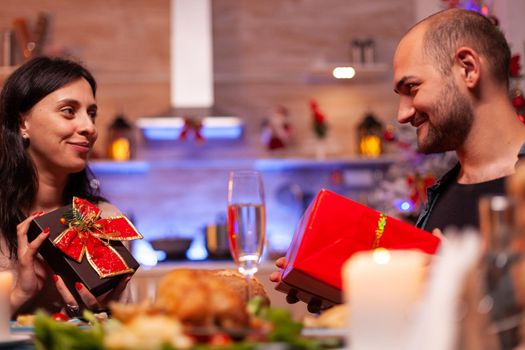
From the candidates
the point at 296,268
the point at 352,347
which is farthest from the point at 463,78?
the point at 352,347

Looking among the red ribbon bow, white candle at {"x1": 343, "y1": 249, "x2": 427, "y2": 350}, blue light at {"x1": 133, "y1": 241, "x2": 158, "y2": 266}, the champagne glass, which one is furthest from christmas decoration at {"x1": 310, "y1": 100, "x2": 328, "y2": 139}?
white candle at {"x1": 343, "y1": 249, "x2": 427, "y2": 350}

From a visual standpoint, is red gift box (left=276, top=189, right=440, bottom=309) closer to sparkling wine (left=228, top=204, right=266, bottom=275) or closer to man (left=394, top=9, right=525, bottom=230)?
sparkling wine (left=228, top=204, right=266, bottom=275)

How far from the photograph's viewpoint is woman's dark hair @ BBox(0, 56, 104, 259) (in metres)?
2.30

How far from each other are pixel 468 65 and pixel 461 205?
0.36 meters

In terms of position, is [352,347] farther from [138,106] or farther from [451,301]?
[138,106]

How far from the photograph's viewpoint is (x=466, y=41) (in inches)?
78.8

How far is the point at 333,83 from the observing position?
513cm

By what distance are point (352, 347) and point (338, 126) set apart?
Result: 174 inches

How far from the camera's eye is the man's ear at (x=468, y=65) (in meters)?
1.97

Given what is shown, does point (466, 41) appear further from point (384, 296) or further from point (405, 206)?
point (405, 206)

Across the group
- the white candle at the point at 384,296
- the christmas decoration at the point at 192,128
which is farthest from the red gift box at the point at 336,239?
the christmas decoration at the point at 192,128

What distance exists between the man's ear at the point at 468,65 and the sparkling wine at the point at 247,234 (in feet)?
2.74

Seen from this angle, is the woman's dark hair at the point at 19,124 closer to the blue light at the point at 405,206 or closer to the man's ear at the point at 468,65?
the man's ear at the point at 468,65

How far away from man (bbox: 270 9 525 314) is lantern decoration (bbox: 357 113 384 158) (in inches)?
112
